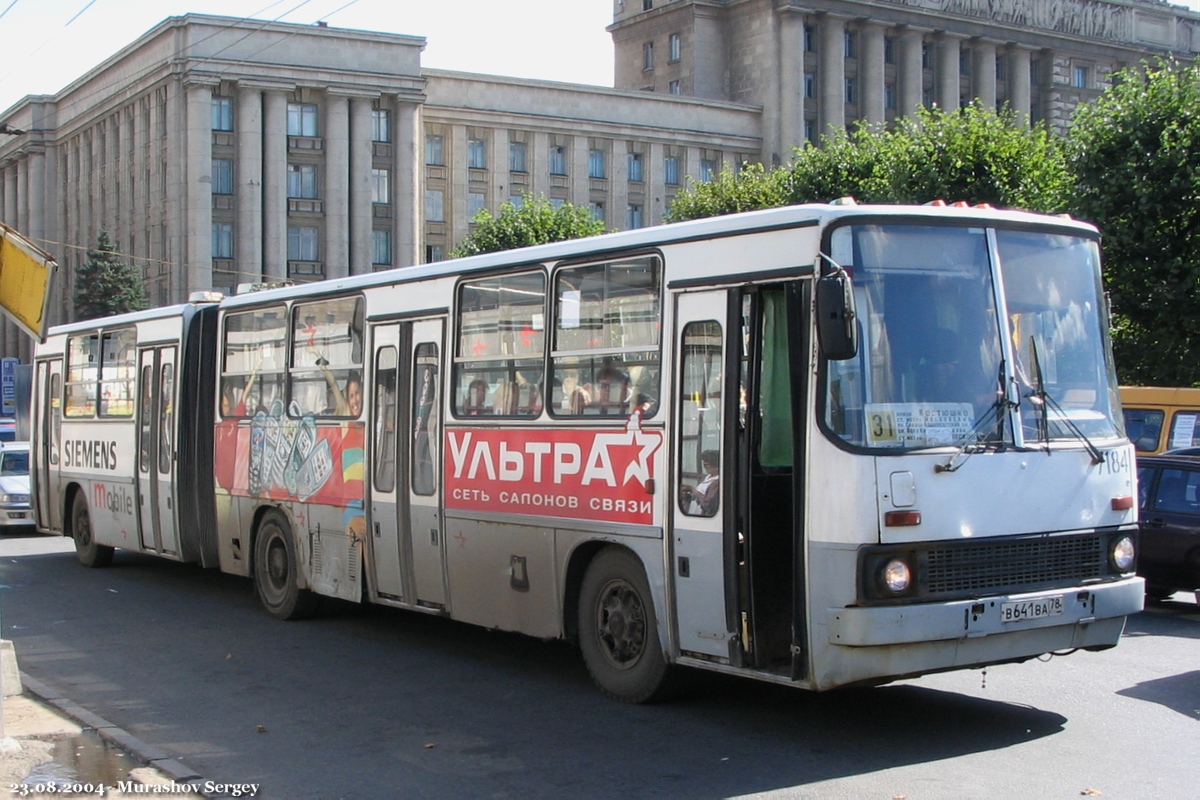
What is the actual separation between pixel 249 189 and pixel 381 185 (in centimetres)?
767

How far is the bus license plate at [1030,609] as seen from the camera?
779cm

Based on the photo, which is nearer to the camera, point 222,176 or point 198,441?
point 198,441

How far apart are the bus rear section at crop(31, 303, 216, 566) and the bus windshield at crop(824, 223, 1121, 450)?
9558mm

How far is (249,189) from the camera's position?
7319 centimetres

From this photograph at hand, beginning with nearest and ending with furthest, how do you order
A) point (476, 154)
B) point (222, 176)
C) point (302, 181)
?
1. point (222, 176)
2. point (302, 181)
3. point (476, 154)

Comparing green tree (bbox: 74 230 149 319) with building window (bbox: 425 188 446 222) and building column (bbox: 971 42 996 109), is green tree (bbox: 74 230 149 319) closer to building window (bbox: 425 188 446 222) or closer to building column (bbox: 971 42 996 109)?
building window (bbox: 425 188 446 222)

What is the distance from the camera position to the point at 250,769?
25.8 feet

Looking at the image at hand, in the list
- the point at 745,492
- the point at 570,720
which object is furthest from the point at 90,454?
the point at 745,492

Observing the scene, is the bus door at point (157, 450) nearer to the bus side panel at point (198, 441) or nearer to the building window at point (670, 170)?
the bus side panel at point (198, 441)

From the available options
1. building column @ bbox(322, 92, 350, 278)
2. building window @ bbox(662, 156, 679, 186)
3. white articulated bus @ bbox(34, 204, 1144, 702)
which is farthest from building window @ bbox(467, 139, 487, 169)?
white articulated bus @ bbox(34, 204, 1144, 702)

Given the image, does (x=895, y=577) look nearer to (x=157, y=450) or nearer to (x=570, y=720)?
(x=570, y=720)

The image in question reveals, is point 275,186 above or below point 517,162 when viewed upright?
below

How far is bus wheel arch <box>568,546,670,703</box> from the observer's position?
9.02 meters

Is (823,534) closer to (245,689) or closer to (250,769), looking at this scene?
(250,769)
